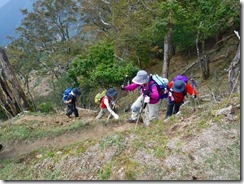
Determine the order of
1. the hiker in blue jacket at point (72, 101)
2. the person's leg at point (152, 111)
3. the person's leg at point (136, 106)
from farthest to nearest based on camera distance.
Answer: the hiker in blue jacket at point (72, 101) < the person's leg at point (136, 106) < the person's leg at point (152, 111)

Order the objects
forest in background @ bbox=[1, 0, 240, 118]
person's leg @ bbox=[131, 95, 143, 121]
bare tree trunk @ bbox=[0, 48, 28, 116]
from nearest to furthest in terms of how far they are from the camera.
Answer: person's leg @ bbox=[131, 95, 143, 121] < bare tree trunk @ bbox=[0, 48, 28, 116] < forest in background @ bbox=[1, 0, 240, 118]

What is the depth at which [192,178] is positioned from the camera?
4324 millimetres

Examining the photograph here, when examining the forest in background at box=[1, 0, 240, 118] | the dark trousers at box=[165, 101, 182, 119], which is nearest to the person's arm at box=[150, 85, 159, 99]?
the dark trousers at box=[165, 101, 182, 119]

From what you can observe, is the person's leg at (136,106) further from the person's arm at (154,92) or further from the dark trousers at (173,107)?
the dark trousers at (173,107)

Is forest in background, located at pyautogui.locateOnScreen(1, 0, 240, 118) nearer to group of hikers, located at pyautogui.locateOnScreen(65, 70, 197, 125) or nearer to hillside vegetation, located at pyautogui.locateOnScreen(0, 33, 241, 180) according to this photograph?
group of hikers, located at pyautogui.locateOnScreen(65, 70, 197, 125)

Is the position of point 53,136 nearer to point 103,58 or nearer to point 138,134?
point 138,134

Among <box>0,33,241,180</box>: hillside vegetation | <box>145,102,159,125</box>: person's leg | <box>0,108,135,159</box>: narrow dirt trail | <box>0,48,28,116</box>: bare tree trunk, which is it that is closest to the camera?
<box>0,33,241,180</box>: hillside vegetation

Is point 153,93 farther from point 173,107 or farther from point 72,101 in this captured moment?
point 72,101

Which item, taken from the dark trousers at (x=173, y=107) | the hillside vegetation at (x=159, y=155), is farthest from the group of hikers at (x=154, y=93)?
the hillside vegetation at (x=159, y=155)

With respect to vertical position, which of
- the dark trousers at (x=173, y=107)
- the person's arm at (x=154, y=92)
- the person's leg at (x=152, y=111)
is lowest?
the dark trousers at (x=173, y=107)

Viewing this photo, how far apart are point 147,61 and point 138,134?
17.8 m

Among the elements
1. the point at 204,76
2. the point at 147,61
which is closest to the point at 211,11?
the point at 204,76

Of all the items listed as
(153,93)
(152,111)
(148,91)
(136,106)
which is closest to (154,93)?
(153,93)

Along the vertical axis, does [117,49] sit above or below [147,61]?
above
